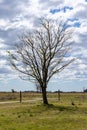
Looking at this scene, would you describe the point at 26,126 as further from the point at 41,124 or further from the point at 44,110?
the point at 44,110

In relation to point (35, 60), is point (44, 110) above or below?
below

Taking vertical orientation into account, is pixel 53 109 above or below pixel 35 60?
below

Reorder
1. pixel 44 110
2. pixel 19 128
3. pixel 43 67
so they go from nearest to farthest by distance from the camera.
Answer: pixel 19 128
pixel 44 110
pixel 43 67

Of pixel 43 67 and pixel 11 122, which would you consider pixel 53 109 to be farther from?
pixel 11 122

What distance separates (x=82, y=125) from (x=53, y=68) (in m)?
22.4

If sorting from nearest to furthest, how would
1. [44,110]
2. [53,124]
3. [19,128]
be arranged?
[19,128], [53,124], [44,110]

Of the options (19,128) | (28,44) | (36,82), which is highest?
(28,44)

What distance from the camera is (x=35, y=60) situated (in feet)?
161

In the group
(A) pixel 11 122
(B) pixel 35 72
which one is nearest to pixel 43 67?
(B) pixel 35 72

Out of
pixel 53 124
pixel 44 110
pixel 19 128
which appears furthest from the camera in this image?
pixel 44 110

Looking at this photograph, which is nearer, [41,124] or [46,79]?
[41,124]

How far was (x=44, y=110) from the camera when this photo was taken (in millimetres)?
41125

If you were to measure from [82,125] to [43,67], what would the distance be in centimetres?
2121

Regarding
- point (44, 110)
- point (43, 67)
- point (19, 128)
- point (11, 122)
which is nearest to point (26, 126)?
point (19, 128)
